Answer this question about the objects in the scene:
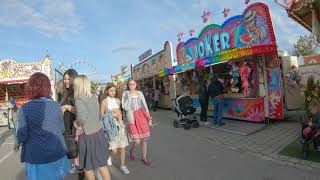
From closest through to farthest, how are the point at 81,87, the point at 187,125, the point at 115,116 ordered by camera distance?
the point at 81,87 → the point at 115,116 → the point at 187,125

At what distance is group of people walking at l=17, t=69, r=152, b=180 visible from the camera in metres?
3.17

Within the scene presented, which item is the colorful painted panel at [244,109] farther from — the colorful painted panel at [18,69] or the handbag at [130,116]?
the colorful painted panel at [18,69]

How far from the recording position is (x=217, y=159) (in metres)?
6.21

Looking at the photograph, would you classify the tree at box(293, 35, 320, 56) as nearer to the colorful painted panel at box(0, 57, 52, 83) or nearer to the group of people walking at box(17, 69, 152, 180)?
the colorful painted panel at box(0, 57, 52, 83)

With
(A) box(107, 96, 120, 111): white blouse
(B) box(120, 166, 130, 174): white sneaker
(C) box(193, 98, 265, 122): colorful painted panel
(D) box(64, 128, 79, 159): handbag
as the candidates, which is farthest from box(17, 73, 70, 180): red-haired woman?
(C) box(193, 98, 265, 122): colorful painted panel

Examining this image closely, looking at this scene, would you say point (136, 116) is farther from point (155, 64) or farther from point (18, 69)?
point (155, 64)

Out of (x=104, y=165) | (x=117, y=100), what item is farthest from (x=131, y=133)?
(x=104, y=165)

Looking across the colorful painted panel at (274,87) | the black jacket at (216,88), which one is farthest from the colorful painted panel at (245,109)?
the black jacket at (216,88)

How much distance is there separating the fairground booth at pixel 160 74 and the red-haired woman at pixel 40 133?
1308cm

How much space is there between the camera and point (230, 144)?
7520 mm

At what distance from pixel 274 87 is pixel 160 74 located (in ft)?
29.3

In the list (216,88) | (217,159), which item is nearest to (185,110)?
(216,88)

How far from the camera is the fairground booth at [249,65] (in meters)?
9.83

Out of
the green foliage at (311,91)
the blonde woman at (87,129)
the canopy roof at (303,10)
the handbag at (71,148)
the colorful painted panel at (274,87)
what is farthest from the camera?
the colorful painted panel at (274,87)
